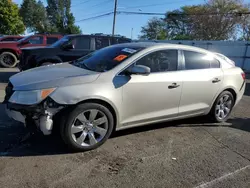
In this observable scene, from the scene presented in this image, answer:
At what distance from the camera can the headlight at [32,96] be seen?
3.41 metres

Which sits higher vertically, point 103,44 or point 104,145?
point 103,44

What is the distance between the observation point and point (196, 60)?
4.82 metres

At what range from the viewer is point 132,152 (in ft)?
12.5

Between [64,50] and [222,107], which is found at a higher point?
[64,50]

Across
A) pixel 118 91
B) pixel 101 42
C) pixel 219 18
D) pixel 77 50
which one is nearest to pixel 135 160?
pixel 118 91

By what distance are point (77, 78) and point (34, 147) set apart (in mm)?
1213

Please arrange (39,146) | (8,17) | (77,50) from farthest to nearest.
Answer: (8,17), (77,50), (39,146)

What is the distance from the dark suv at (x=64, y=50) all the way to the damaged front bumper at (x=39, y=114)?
5329mm

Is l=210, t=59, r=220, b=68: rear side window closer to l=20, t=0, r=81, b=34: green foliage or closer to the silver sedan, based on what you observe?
the silver sedan

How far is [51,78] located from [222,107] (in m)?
3.56

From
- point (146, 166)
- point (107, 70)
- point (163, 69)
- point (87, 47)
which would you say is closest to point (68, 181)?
point (146, 166)

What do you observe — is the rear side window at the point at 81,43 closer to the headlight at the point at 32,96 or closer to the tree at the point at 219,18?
the headlight at the point at 32,96

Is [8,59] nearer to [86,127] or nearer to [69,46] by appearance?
[69,46]

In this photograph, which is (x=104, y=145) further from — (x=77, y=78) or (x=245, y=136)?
(x=245, y=136)
